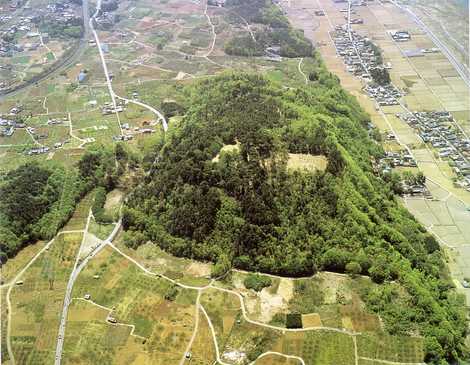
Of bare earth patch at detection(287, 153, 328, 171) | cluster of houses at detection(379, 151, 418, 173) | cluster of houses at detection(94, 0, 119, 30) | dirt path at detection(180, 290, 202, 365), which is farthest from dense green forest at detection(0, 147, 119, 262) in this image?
cluster of houses at detection(94, 0, 119, 30)

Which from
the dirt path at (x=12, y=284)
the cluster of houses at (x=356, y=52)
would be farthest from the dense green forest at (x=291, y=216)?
the cluster of houses at (x=356, y=52)

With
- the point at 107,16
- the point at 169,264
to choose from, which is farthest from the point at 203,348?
the point at 107,16

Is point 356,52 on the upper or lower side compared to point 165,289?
upper

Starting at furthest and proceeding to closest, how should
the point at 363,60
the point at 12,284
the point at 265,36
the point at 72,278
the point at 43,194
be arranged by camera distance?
the point at 265,36 → the point at 363,60 → the point at 43,194 → the point at 72,278 → the point at 12,284

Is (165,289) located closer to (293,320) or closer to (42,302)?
(42,302)

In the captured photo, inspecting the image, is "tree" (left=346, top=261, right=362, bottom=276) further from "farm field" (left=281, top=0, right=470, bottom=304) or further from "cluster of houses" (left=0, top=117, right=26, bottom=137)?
"cluster of houses" (left=0, top=117, right=26, bottom=137)

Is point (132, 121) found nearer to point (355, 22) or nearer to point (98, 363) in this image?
point (98, 363)
